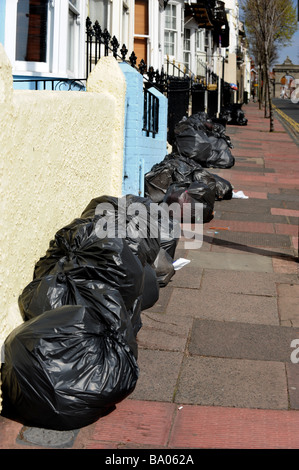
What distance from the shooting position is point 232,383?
4473mm

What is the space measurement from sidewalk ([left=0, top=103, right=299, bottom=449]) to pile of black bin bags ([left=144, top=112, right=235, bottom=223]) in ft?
2.38

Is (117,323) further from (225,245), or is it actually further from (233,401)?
(225,245)

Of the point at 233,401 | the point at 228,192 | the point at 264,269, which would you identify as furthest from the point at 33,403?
the point at 228,192

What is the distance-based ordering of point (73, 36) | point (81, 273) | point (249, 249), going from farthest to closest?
point (73, 36)
point (249, 249)
point (81, 273)

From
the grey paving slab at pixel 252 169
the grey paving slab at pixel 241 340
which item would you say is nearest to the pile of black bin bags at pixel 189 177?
the grey paving slab at pixel 252 169

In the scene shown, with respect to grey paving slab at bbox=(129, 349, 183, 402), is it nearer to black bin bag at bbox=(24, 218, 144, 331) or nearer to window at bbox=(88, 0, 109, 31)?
black bin bag at bbox=(24, 218, 144, 331)

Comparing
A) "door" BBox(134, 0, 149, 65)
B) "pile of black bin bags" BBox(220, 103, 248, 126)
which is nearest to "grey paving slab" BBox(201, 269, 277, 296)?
"door" BBox(134, 0, 149, 65)

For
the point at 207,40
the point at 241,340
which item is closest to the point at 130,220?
the point at 241,340

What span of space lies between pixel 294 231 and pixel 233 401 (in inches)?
221

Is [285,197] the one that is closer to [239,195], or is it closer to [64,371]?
[239,195]

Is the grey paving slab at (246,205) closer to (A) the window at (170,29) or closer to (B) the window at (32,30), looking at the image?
(B) the window at (32,30)

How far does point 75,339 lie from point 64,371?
21cm

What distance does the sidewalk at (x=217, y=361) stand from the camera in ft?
12.3

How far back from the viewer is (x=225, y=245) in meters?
8.51
